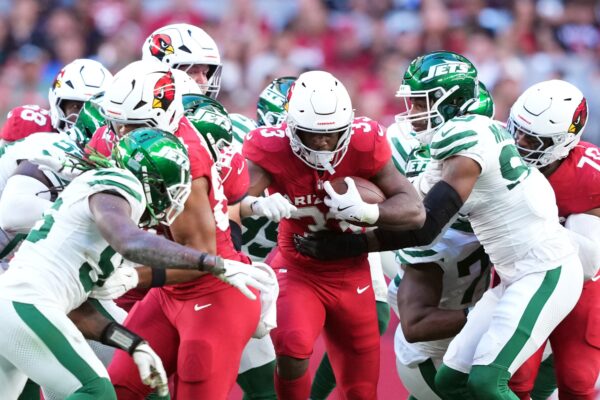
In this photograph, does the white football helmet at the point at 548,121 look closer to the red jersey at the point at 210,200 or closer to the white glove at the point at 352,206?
the white glove at the point at 352,206

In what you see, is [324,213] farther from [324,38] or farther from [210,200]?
[324,38]

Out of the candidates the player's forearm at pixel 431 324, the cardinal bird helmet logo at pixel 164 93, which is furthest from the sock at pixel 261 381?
the cardinal bird helmet logo at pixel 164 93

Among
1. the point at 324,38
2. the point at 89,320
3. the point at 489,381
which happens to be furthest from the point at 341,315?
the point at 324,38

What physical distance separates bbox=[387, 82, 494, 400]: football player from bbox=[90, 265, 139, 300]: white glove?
1603 mm

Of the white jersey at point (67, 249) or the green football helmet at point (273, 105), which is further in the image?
the green football helmet at point (273, 105)

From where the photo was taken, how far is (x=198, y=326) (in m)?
4.56

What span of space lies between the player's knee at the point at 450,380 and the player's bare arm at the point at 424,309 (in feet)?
0.92

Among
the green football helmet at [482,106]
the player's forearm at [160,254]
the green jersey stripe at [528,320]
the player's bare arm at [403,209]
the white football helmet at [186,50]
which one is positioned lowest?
the green jersey stripe at [528,320]

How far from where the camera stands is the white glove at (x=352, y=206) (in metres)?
4.99

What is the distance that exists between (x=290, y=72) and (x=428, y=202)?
611 cm

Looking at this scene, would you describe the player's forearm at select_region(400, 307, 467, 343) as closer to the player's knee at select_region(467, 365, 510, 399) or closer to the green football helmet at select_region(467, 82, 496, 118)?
the player's knee at select_region(467, 365, 510, 399)

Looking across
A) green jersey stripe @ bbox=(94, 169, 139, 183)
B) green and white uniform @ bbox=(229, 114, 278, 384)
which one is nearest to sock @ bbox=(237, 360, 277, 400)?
green and white uniform @ bbox=(229, 114, 278, 384)

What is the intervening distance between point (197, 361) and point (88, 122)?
5.53 ft

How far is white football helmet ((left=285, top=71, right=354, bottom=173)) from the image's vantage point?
5.01 metres
